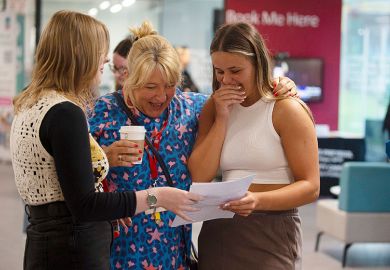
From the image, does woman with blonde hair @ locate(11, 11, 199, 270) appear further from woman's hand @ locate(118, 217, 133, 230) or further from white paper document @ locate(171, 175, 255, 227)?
woman's hand @ locate(118, 217, 133, 230)

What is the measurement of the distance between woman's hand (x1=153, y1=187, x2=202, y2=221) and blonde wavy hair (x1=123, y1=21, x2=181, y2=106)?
0.49 metres

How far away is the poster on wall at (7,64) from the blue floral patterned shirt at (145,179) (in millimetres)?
8861

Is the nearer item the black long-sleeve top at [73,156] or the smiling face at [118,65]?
the black long-sleeve top at [73,156]

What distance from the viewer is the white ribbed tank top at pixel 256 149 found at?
2.46 m

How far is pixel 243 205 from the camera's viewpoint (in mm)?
2266

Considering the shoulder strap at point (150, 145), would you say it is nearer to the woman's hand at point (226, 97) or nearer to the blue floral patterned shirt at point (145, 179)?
the blue floral patterned shirt at point (145, 179)

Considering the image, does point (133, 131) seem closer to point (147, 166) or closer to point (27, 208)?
point (147, 166)

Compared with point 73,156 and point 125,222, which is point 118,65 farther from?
point 73,156

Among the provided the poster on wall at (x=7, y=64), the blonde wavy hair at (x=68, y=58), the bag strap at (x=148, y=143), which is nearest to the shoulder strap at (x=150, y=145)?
the bag strap at (x=148, y=143)

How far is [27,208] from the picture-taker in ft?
7.53

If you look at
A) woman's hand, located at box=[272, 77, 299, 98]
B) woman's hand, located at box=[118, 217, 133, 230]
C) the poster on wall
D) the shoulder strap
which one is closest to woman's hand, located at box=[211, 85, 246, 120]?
woman's hand, located at box=[272, 77, 299, 98]

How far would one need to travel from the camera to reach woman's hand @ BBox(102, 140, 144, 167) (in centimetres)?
239

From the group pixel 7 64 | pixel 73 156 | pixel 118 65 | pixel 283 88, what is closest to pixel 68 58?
pixel 73 156

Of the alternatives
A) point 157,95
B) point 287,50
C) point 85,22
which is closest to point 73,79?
point 85,22
